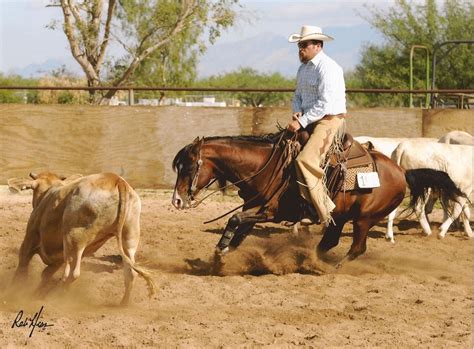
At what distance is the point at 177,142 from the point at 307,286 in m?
6.29

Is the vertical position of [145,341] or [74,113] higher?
[74,113]

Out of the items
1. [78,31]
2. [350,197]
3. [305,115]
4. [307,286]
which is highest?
[78,31]

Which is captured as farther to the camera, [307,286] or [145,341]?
[307,286]

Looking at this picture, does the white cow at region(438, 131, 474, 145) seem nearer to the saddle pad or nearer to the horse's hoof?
the saddle pad

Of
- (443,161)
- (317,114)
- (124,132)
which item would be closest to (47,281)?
(317,114)

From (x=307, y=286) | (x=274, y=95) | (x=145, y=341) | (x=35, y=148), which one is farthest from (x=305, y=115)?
(x=274, y=95)

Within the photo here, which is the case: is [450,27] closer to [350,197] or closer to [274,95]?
[274,95]

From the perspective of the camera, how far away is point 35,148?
13.3m

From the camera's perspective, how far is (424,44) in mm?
35531

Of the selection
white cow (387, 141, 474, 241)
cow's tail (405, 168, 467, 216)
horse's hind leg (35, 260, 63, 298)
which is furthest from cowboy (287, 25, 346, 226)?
white cow (387, 141, 474, 241)

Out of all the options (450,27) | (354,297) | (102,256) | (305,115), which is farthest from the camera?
(450,27)

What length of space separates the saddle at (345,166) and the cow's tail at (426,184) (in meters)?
1.16

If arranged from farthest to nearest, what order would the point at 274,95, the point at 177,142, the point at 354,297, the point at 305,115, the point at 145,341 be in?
the point at 274,95, the point at 177,142, the point at 305,115, the point at 354,297, the point at 145,341
